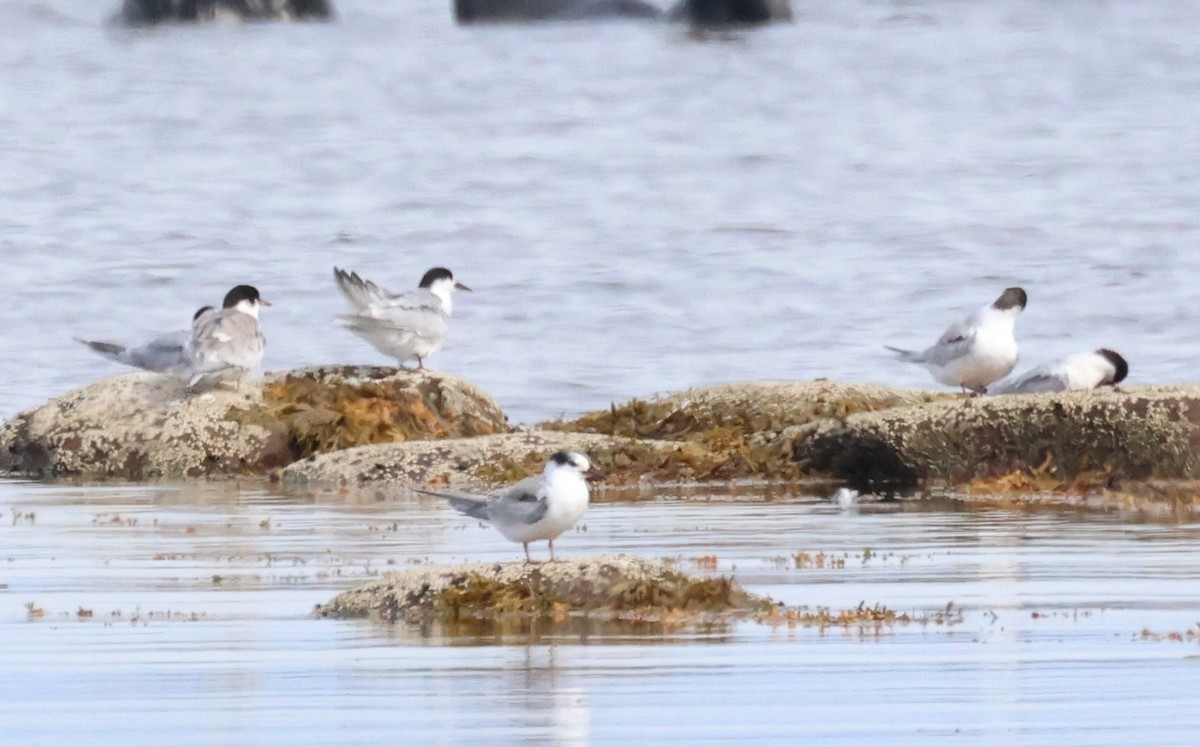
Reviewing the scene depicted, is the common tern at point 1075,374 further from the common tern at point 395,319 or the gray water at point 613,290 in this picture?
the common tern at point 395,319

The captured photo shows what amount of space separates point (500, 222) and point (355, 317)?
54.3 feet

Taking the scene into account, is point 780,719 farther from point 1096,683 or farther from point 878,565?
point 878,565

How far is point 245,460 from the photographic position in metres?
16.7

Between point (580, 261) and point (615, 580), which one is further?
point (580, 261)

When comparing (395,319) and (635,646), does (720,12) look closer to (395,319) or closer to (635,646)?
(395,319)

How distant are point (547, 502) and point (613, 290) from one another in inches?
692

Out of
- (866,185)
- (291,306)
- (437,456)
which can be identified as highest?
(866,185)

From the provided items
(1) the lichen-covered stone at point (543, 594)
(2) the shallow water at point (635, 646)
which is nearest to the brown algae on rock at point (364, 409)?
(2) the shallow water at point (635, 646)

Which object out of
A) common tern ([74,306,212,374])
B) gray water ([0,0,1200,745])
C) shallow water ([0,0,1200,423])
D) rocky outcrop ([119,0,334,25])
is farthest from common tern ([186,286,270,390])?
rocky outcrop ([119,0,334,25])

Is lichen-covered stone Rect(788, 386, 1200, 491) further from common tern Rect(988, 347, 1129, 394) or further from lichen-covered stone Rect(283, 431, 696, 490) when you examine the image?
common tern Rect(988, 347, 1129, 394)

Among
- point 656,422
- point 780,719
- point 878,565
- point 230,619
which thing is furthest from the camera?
point 656,422

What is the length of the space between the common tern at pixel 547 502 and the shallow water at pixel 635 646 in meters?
0.74

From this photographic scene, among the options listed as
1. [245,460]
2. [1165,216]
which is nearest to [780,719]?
[245,460]

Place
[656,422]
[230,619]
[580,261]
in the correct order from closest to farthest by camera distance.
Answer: [230,619] → [656,422] → [580,261]
